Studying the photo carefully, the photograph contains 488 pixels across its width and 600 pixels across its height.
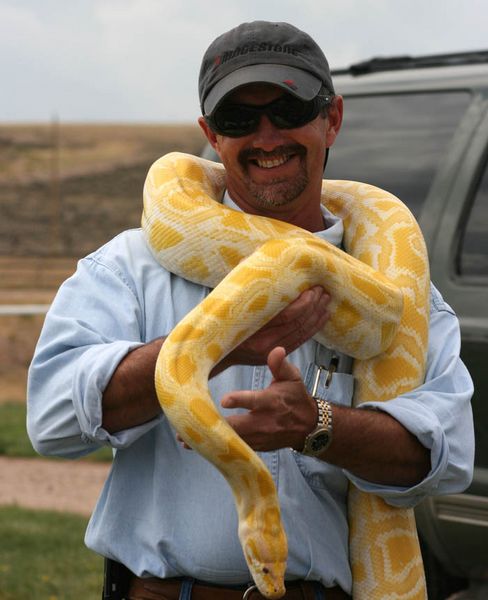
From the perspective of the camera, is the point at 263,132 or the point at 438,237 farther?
the point at 438,237

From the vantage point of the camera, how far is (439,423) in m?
3.15

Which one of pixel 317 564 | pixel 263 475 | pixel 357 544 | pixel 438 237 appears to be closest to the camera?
pixel 263 475

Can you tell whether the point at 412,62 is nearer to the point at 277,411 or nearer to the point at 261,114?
the point at 261,114

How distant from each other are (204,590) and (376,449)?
1.85 ft

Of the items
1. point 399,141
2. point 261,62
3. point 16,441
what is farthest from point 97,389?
point 16,441

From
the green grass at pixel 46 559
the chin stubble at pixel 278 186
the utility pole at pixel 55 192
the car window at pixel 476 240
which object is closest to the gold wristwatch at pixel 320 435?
the chin stubble at pixel 278 186

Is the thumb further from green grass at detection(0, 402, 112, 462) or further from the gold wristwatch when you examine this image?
green grass at detection(0, 402, 112, 462)

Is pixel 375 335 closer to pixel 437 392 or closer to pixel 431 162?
pixel 437 392

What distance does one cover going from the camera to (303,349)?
3.28 metres

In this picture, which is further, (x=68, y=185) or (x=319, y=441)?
(x=68, y=185)

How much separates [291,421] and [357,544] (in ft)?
1.99

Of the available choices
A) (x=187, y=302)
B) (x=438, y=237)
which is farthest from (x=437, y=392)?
(x=438, y=237)

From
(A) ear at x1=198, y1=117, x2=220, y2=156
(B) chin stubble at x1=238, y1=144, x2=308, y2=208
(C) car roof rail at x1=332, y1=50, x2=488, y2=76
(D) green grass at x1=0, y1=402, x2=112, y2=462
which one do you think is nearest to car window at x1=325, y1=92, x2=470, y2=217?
(C) car roof rail at x1=332, y1=50, x2=488, y2=76

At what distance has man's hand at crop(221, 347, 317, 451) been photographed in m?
2.79
